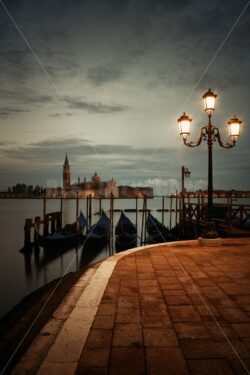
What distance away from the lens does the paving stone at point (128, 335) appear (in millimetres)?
2795

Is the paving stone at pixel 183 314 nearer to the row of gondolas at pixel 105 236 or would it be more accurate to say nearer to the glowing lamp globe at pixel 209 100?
the glowing lamp globe at pixel 209 100

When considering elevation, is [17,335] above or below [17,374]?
below

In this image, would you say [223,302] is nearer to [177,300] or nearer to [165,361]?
[177,300]

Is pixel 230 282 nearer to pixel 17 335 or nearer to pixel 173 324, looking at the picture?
pixel 173 324

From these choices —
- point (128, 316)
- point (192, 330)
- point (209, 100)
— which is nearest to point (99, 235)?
point (209, 100)

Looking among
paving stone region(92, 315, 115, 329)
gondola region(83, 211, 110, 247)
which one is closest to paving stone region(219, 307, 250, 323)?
paving stone region(92, 315, 115, 329)

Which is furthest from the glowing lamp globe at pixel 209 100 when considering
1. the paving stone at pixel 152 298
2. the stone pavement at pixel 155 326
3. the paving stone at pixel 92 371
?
the paving stone at pixel 92 371

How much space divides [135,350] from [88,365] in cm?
48

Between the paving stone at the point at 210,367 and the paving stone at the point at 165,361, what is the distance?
8 centimetres

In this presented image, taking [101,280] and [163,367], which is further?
[101,280]

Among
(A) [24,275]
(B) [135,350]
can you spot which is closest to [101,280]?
(B) [135,350]

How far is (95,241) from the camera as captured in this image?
64.3ft

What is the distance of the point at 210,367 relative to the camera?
242cm

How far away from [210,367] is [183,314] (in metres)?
1.06
